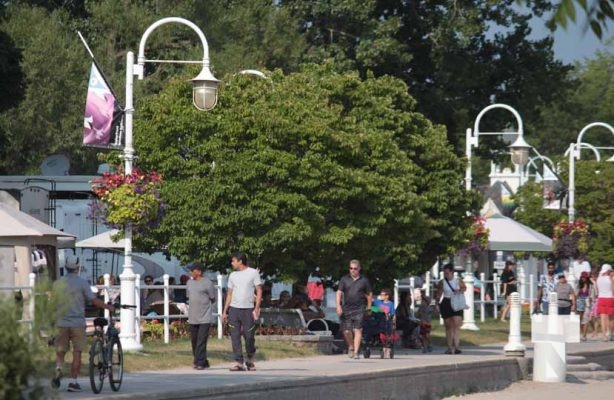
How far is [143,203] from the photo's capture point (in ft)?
83.0

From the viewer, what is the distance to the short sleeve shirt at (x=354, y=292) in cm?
2620

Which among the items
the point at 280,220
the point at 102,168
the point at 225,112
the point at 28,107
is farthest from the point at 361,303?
the point at 28,107

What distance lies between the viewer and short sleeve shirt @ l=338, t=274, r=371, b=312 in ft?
86.0

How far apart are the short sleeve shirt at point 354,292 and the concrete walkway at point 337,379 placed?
91 centimetres

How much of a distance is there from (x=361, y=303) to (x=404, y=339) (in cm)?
641

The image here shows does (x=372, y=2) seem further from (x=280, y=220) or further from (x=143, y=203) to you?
(x=143, y=203)

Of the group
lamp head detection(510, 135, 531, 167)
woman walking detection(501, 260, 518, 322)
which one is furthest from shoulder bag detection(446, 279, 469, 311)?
woman walking detection(501, 260, 518, 322)

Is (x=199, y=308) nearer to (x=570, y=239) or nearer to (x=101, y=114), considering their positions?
(x=101, y=114)

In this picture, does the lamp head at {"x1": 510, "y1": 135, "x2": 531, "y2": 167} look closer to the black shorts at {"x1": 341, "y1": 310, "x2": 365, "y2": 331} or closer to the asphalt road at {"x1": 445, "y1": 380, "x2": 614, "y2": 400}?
the asphalt road at {"x1": 445, "y1": 380, "x2": 614, "y2": 400}

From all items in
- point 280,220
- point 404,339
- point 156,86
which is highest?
point 156,86

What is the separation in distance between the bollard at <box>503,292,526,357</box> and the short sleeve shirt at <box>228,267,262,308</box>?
23.2 ft

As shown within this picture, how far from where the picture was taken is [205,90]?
82.9 feet

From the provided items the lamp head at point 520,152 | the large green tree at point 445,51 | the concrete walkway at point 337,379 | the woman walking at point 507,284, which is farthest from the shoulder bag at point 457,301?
the large green tree at point 445,51

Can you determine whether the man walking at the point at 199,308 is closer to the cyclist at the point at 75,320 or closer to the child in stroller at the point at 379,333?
the cyclist at the point at 75,320
